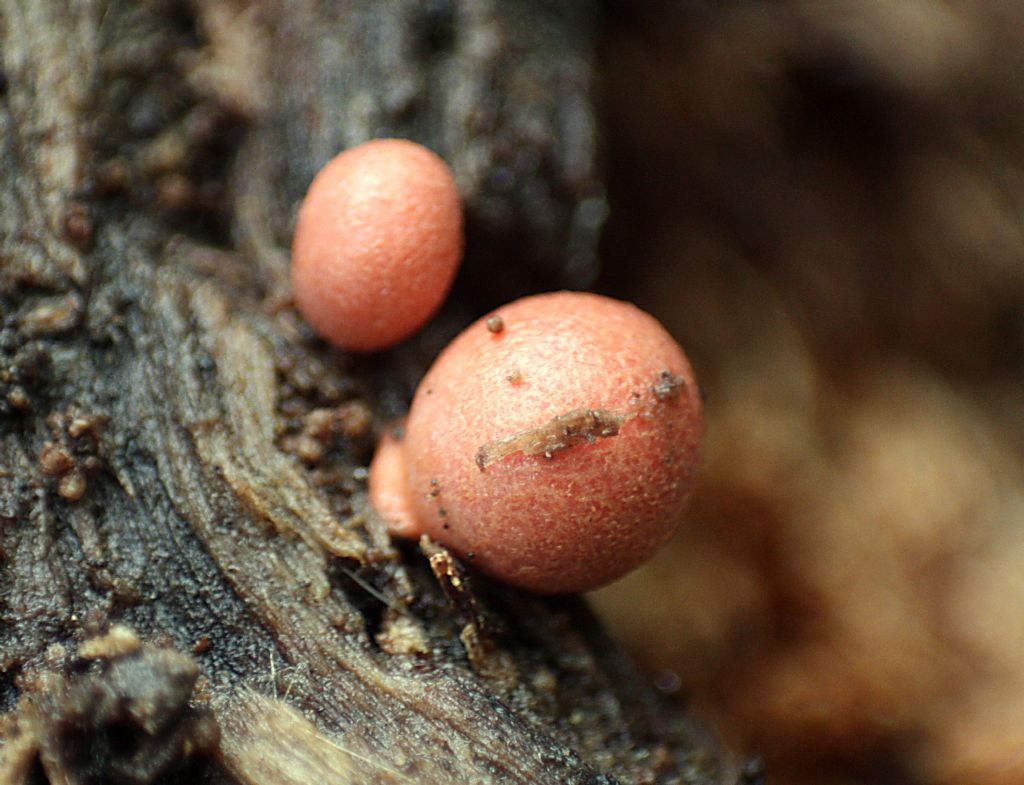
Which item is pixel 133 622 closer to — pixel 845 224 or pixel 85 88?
pixel 85 88

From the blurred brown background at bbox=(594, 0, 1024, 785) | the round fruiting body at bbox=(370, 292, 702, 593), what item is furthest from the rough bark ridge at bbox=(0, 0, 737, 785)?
the blurred brown background at bbox=(594, 0, 1024, 785)

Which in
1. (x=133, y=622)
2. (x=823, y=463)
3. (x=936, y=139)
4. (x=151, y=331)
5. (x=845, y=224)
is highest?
(x=936, y=139)

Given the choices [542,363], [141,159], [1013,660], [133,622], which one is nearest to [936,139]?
[1013,660]

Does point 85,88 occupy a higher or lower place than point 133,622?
higher

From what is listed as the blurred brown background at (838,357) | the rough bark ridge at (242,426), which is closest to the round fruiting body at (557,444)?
the rough bark ridge at (242,426)

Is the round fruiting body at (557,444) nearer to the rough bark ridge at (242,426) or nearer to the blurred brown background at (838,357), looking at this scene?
the rough bark ridge at (242,426)

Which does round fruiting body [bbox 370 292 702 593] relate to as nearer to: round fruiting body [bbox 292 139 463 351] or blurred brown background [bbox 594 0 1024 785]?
round fruiting body [bbox 292 139 463 351]
